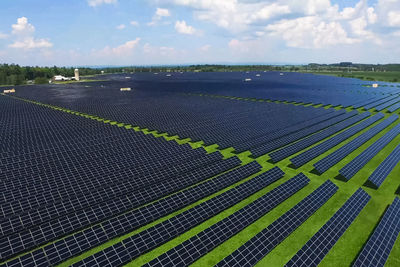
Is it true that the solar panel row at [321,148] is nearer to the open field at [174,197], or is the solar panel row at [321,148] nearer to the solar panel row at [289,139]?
the open field at [174,197]

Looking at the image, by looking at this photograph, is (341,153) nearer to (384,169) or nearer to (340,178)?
(384,169)

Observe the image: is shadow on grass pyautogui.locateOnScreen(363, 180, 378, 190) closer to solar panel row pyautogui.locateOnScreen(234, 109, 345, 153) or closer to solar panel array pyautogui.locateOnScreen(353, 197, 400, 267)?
solar panel array pyautogui.locateOnScreen(353, 197, 400, 267)

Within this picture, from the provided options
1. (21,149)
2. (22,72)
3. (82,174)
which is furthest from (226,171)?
(22,72)

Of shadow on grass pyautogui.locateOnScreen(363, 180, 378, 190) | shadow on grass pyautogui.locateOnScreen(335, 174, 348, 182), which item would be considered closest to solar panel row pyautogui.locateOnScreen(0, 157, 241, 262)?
shadow on grass pyautogui.locateOnScreen(335, 174, 348, 182)

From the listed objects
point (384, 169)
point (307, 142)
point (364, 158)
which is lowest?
point (384, 169)

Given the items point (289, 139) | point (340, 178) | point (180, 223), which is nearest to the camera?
point (180, 223)

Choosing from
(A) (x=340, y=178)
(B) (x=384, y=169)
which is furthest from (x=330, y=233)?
(B) (x=384, y=169)
